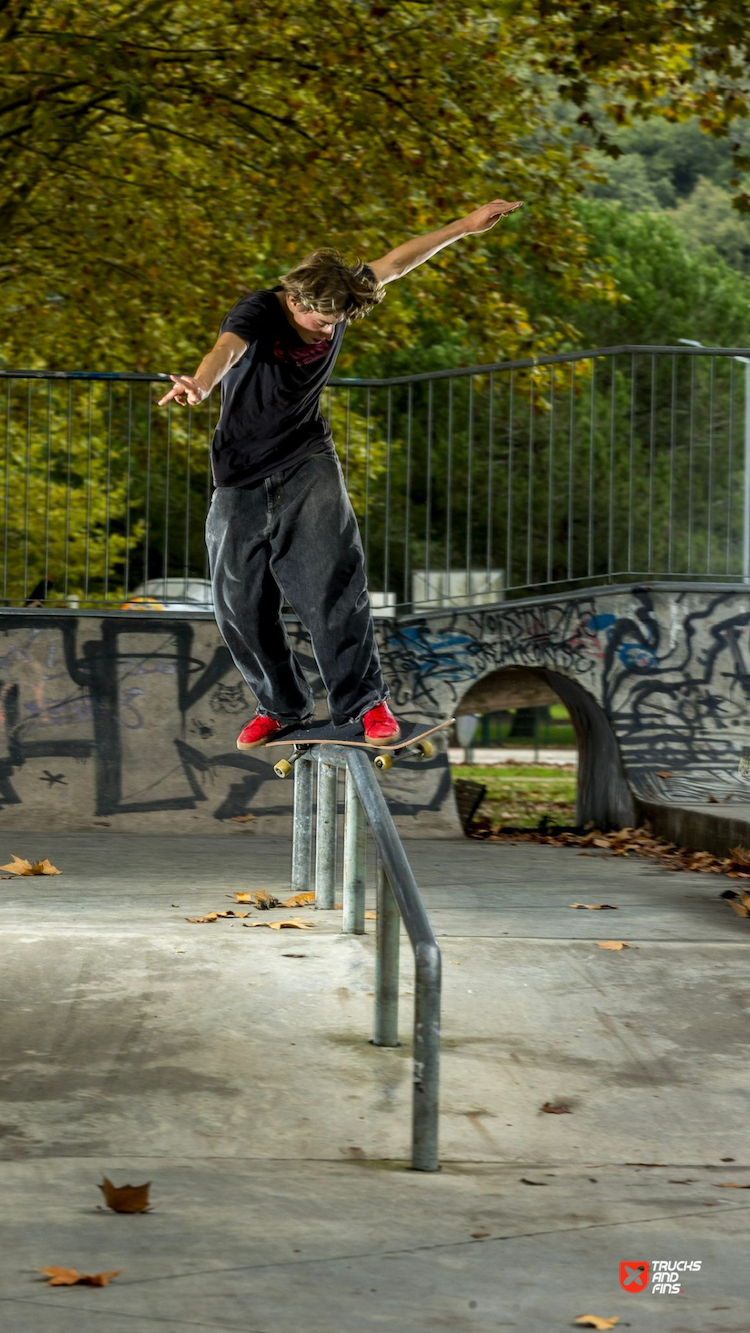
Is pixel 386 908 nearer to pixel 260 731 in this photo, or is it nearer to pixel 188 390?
pixel 260 731

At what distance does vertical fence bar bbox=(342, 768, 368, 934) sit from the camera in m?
6.12

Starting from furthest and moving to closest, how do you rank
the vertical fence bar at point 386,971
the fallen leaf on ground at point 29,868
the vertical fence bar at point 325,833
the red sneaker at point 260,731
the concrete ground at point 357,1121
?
the fallen leaf on ground at point 29,868
the vertical fence bar at point 325,833
the red sneaker at point 260,731
the vertical fence bar at point 386,971
the concrete ground at point 357,1121

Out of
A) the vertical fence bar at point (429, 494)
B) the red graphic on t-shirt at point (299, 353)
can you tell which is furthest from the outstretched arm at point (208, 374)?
the vertical fence bar at point (429, 494)

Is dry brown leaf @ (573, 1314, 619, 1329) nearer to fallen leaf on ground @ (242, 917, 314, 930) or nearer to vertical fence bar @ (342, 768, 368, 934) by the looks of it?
vertical fence bar @ (342, 768, 368, 934)

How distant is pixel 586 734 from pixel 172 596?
3.70m

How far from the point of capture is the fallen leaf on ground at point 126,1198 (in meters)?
3.59

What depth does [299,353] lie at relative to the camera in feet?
14.5

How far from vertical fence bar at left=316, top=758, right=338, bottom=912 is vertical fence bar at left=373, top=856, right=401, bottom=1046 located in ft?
5.05

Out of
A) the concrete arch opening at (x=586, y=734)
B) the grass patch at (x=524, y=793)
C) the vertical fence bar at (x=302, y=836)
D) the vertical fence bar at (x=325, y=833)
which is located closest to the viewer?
the vertical fence bar at (x=325, y=833)

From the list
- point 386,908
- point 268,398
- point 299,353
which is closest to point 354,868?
point 386,908

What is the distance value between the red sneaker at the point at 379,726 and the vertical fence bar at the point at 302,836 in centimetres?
238

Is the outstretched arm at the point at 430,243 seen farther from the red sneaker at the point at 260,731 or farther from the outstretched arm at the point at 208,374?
the red sneaker at the point at 260,731

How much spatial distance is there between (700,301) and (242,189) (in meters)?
31.6

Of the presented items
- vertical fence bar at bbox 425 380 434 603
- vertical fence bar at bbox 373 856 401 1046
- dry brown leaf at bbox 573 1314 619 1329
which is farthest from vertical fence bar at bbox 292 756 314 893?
dry brown leaf at bbox 573 1314 619 1329
